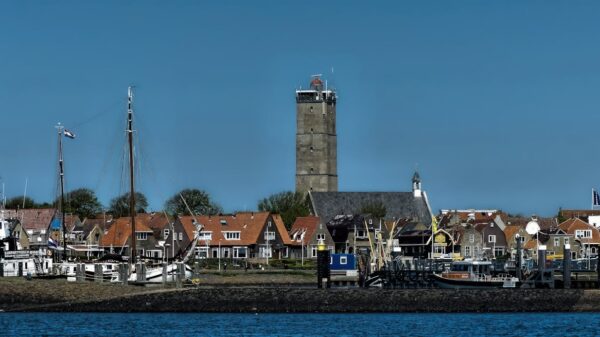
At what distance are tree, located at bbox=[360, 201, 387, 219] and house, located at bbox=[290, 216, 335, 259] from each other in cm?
1466

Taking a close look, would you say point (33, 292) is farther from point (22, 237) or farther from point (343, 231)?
point (343, 231)

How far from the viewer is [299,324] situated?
73500 millimetres

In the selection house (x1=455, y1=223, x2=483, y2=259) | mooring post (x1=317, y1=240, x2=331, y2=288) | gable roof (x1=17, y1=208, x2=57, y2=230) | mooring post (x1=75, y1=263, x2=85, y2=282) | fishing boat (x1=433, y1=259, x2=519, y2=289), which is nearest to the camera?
fishing boat (x1=433, y1=259, x2=519, y2=289)

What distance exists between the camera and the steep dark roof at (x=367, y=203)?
630ft

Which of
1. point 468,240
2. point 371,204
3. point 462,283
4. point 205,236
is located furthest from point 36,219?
point 462,283

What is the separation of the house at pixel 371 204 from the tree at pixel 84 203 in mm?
27364

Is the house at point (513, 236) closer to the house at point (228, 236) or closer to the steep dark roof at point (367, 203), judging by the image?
the steep dark roof at point (367, 203)

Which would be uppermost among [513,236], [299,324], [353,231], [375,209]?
[375,209]

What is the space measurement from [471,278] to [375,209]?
→ 334 ft

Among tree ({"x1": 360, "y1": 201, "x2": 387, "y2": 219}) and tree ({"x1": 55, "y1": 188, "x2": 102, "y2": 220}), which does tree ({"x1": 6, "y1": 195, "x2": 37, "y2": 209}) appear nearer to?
tree ({"x1": 55, "y1": 188, "x2": 102, "y2": 220})

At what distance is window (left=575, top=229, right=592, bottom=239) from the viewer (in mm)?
165250

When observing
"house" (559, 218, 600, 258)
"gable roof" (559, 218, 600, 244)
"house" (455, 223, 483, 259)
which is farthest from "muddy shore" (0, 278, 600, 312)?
"gable roof" (559, 218, 600, 244)

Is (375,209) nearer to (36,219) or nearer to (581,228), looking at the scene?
(581,228)

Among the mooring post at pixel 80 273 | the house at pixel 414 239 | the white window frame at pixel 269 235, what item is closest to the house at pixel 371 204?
the house at pixel 414 239
